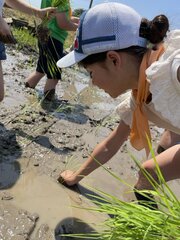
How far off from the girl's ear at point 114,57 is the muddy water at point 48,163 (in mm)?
669

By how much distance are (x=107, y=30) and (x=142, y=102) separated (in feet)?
1.39

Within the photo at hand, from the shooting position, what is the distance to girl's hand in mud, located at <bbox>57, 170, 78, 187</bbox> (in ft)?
8.54

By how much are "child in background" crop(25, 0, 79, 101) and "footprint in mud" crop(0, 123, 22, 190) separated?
4.30ft

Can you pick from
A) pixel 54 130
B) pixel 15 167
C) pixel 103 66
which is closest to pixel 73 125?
pixel 54 130

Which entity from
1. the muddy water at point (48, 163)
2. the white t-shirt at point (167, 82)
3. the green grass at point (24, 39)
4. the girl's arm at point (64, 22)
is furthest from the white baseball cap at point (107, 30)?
the green grass at point (24, 39)

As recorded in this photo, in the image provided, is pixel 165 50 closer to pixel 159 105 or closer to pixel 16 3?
pixel 159 105

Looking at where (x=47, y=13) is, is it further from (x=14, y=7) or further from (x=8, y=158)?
(x=8, y=158)

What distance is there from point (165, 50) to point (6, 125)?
72.7 inches

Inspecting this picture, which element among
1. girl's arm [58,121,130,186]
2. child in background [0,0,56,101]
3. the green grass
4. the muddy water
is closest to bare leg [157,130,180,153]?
the muddy water

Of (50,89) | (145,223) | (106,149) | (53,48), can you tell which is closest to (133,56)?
(106,149)

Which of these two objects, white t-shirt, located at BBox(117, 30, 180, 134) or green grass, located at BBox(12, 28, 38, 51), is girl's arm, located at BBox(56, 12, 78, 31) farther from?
green grass, located at BBox(12, 28, 38, 51)

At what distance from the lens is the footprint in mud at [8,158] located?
252 centimetres

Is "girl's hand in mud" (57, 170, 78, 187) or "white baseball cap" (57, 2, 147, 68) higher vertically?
"white baseball cap" (57, 2, 147, 68)

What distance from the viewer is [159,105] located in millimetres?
1874
